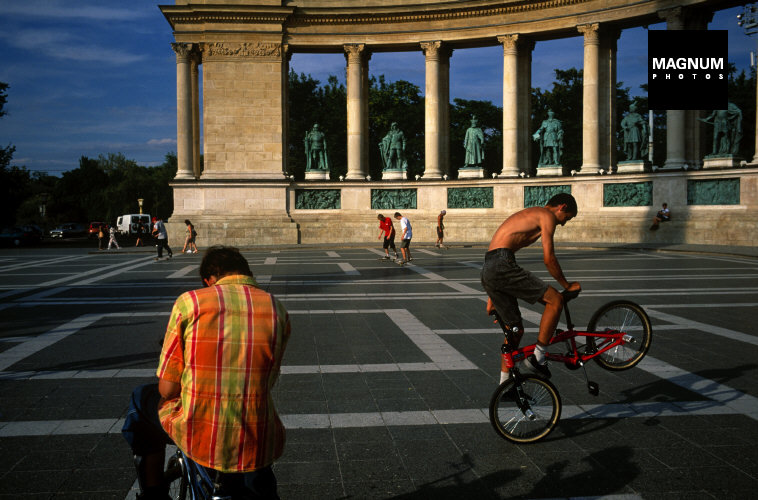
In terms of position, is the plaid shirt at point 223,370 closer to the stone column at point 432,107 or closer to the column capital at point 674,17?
the column capital at point 674,17

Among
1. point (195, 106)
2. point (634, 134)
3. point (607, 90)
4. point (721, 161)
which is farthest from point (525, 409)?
point (195, 106)

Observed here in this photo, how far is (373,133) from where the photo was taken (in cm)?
6762

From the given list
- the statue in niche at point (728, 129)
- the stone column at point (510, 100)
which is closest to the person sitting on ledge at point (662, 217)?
the statue in niche at point (728, 129)

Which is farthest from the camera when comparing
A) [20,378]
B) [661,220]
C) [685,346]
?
[661,220]

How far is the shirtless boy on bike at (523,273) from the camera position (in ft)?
21.2

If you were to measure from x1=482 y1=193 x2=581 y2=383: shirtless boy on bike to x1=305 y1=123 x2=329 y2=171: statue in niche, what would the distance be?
35773 mm

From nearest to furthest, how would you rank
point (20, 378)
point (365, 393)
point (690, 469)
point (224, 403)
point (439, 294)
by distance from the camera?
point (224, 403) < point (690, 469) < point (365, 393) < point (20, 378) < point (439, 294)

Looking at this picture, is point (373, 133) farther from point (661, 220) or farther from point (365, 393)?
point (365, 393)

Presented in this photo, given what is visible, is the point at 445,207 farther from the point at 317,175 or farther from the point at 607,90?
the point at 607,90

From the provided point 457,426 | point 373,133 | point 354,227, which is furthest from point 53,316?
point 373,133

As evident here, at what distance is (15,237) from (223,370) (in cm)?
5189

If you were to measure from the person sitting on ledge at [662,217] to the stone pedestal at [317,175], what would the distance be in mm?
17489

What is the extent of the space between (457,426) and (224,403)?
131 inches

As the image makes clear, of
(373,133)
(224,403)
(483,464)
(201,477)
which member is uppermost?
(373,133)
